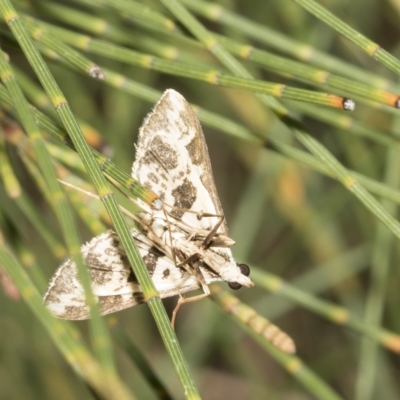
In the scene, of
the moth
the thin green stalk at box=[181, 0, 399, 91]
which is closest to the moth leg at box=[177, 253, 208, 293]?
the moth

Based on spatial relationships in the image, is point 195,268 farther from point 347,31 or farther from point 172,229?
point 347,31

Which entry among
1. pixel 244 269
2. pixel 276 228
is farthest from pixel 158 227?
pixel 276 228

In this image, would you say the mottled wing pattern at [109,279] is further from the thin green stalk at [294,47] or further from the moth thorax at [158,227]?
the thin green stalk at [294,47]

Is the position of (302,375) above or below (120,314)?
above

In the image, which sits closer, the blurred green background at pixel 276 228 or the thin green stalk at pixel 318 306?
the thin green stalk at pixel 318 306

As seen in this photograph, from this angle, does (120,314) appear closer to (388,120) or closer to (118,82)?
(388,120)

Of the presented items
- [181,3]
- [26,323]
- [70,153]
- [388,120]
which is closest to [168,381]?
[26,323]

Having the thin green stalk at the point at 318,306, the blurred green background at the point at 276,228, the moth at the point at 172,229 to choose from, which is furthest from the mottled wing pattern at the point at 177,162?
the blurred green background at the point at 276,228
